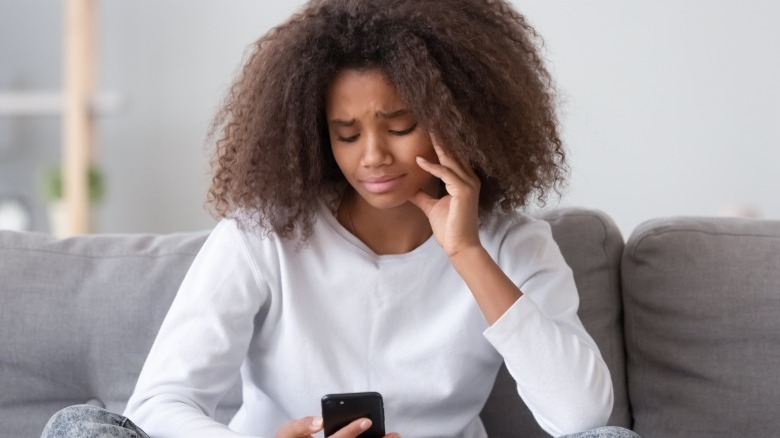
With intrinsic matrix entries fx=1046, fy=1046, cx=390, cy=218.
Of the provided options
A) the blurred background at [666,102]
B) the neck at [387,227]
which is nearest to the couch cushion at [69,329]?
the neck at [387,227]

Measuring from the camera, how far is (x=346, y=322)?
1.61 metres

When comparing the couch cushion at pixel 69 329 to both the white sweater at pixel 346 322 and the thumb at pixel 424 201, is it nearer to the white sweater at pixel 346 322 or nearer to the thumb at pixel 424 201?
the white sweater at pixel 346 322

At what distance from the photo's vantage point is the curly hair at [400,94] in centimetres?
147

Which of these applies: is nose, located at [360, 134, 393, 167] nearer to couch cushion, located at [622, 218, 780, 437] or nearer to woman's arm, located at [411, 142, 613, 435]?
woman's arm, located at [411, 142, 613, 435]

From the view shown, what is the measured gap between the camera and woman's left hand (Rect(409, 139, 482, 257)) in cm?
150

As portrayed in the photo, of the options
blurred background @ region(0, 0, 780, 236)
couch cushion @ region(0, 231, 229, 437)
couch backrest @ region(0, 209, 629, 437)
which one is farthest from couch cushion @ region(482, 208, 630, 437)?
blurred background @ region(0, 0, 780, 236)

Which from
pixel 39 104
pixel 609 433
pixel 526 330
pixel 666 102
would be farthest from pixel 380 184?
pixel 39 104

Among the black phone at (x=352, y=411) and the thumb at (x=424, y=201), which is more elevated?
the thumb at (x=424, y=201)

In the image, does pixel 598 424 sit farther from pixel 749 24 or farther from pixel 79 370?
pixel 749 24

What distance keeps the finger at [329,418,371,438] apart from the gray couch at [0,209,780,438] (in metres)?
0.50

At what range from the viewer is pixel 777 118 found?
324 centimetres

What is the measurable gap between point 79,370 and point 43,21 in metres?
2.60

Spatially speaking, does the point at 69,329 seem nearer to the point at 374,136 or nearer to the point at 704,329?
the point at 374,136

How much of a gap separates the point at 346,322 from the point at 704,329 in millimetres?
640
